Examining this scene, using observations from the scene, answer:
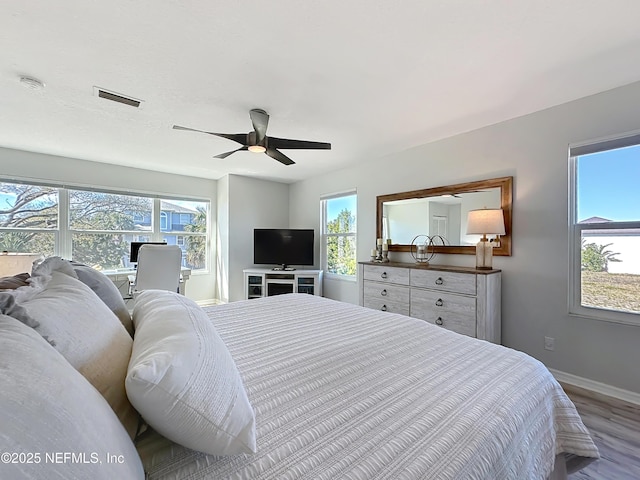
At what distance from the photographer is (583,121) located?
246cm

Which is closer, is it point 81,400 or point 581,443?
point 81,400

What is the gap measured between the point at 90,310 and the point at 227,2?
1.63 m

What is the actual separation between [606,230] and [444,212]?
1435mm

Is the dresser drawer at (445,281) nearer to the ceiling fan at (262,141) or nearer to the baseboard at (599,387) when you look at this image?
the baseboard at (599,387)

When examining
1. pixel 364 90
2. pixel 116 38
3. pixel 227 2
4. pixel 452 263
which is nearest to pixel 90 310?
pixel 227 2

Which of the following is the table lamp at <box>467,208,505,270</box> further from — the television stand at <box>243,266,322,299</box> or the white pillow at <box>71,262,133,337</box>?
the white pillow at <box>71,262,133,337</box>

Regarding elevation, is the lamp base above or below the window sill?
above

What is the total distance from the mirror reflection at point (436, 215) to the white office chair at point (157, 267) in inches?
114

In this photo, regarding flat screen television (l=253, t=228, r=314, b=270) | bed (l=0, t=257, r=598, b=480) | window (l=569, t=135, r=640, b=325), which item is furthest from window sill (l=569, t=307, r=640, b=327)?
flat screen television (l=253, t=228, r=314, b=270)

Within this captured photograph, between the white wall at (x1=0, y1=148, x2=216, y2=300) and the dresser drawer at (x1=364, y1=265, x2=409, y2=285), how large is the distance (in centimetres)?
337

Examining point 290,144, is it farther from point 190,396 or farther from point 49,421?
point 49,421

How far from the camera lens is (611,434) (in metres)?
1.84

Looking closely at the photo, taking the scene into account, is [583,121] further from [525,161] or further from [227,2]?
[227,2]

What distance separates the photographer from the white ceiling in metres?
1.58
